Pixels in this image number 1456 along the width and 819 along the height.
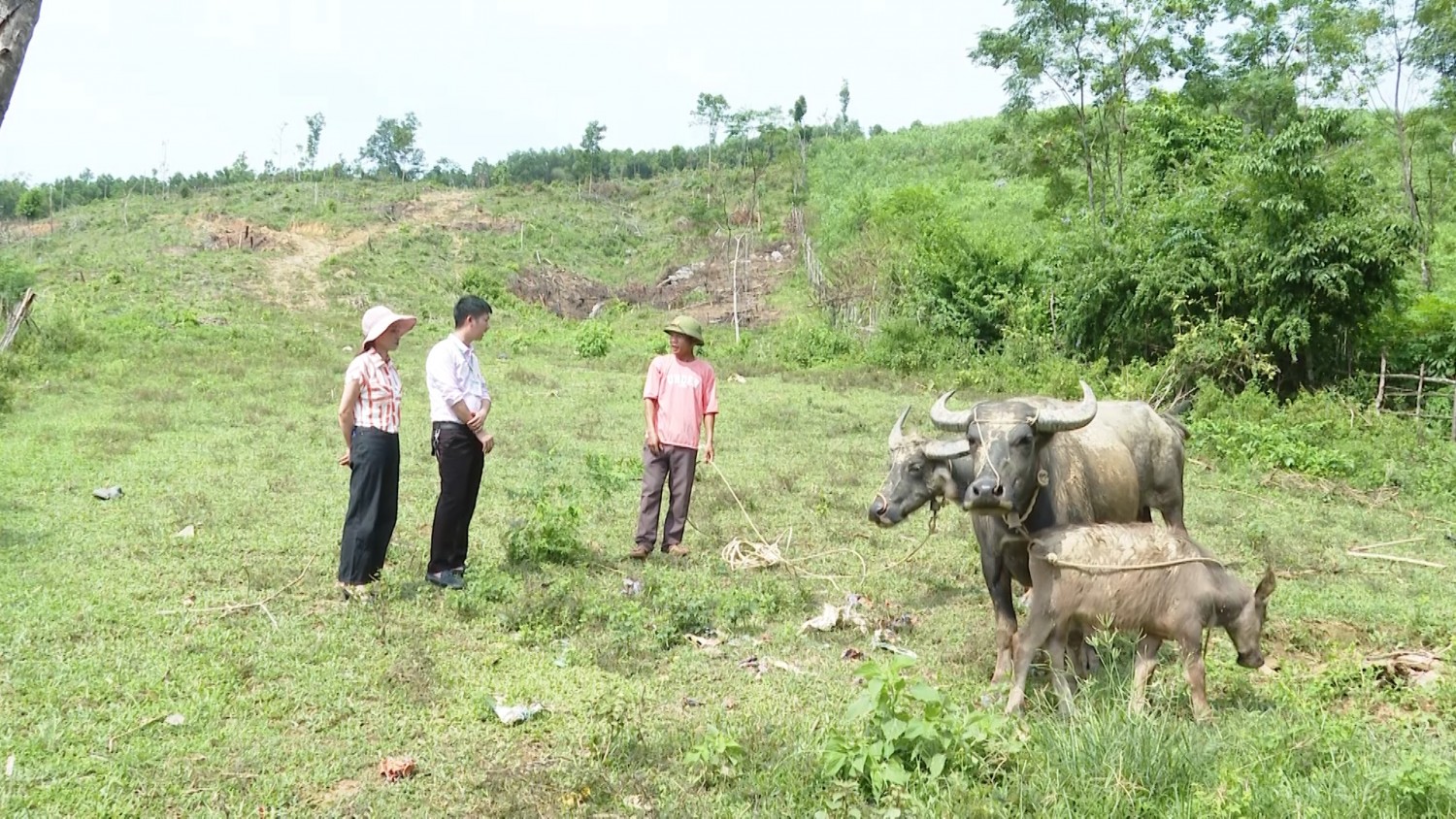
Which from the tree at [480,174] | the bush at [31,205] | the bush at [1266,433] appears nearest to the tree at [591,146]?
the tree at [480,174]

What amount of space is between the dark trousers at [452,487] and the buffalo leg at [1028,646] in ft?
11.1

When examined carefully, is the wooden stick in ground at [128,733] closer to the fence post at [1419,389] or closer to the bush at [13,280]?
the fence post at [1419,389]

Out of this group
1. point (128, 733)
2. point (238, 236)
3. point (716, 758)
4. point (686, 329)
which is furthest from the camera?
point (238, 236)

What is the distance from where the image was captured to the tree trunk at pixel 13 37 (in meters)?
1.83

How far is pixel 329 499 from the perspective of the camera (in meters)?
8.21

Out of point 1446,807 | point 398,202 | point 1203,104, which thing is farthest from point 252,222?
point 1446,807

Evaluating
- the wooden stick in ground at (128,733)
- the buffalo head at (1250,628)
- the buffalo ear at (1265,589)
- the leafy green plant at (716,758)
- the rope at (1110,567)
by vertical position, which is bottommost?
the wooden stick in ground at (128,733)

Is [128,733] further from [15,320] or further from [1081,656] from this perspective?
[15,320]

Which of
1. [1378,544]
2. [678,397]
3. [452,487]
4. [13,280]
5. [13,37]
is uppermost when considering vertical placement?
[13,37]

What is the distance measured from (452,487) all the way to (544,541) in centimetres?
83

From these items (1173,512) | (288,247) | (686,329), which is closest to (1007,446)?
(1173,512)

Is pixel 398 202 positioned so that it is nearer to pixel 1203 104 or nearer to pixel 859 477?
pixel 1203 104

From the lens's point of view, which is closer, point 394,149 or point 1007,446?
point 1007,446

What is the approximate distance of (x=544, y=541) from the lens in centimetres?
650
